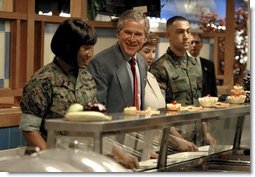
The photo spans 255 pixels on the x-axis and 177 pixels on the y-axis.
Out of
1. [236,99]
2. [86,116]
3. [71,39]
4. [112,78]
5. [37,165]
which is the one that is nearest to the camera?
[37,165]

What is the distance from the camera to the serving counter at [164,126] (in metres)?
1.28

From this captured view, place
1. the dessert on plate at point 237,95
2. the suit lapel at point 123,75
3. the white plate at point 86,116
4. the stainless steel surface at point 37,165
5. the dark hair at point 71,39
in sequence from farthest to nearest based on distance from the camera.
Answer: the dessert on plate at point 237,95
the suit lapel at point 123,75
the dark hair at point 71,39
the white plate at point 86,116
the stainless steel surface at point 37,165

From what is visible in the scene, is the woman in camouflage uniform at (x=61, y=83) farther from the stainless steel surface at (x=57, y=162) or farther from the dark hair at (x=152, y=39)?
the stainless steel surface at (x=57, y=162)

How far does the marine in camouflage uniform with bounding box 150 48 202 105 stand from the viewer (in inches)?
65.0

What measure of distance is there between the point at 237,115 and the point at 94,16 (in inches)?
16.6

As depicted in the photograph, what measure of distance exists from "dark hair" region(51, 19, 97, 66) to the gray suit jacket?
0.06 meters

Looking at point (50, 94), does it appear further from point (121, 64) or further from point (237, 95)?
point (237, 95)

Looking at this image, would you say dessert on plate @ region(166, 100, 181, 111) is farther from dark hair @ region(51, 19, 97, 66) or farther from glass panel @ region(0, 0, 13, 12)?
glass panel @ region(0, 0, 13, 12)

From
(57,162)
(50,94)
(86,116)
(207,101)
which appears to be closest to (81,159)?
(57,162)

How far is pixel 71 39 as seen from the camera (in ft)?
4.67

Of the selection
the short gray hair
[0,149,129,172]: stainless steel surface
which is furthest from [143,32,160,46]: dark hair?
[0,149,129,172]: stainless steel surface

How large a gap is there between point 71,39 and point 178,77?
36 centimetres

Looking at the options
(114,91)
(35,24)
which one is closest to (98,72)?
(114,91)

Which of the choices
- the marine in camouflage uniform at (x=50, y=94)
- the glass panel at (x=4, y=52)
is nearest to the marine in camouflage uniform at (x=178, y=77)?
the marine in camouflage uniform at (x=50, y=94)
